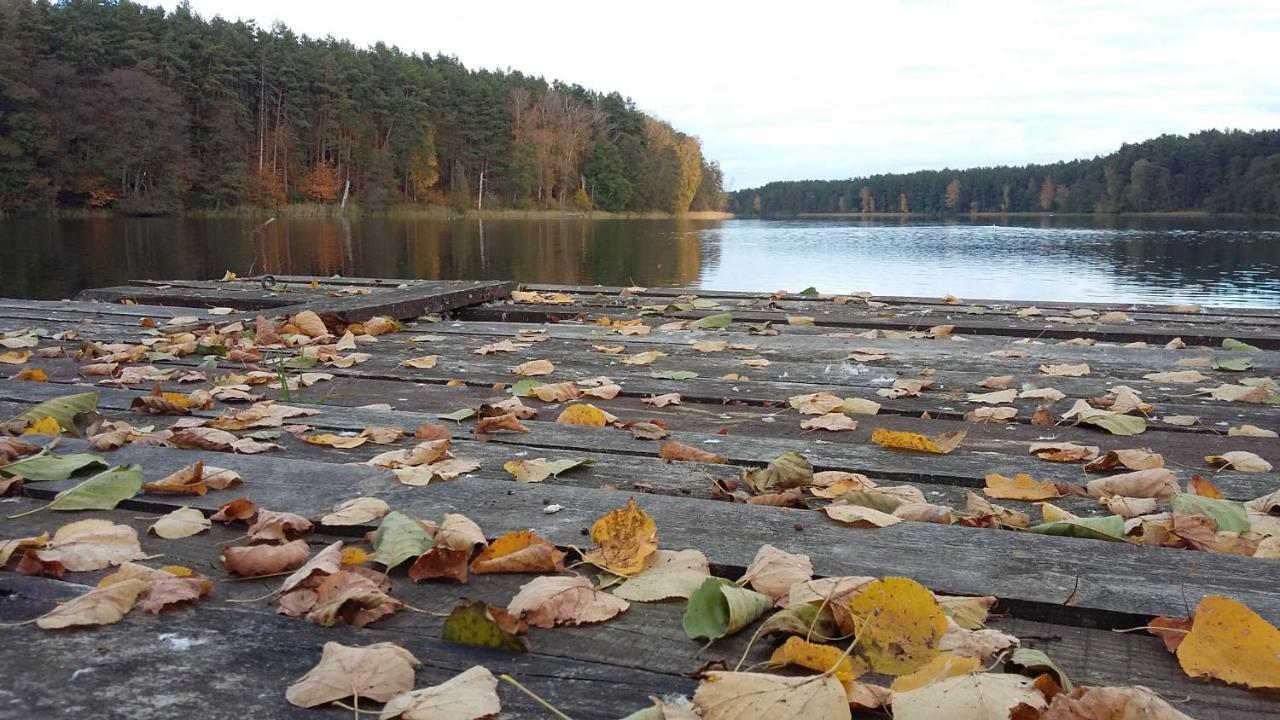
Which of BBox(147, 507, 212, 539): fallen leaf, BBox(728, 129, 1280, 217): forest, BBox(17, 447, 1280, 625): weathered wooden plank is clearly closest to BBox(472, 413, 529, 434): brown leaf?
BBox(17, 447, 1280, 625): weathered wooden plank

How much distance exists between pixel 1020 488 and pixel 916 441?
0.92 ft

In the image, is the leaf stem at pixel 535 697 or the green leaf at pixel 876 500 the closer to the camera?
the leaf stem at pixel 535 697

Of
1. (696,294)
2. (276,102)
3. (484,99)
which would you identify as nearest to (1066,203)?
(484,99)

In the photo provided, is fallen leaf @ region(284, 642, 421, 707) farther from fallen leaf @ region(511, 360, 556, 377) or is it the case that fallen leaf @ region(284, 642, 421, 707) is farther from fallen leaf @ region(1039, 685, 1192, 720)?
fallen leaf @ region(511, 360, 556, 377)

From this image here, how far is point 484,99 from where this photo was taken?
6297 centimetres

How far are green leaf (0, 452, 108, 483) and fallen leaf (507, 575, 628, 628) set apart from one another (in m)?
0.92

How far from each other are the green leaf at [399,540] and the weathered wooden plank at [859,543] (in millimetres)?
112

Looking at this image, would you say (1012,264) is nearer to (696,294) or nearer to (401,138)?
(696,294)

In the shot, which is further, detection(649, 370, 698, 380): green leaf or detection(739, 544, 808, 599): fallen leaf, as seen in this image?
detection(649, 370, 698, 380): green leaf

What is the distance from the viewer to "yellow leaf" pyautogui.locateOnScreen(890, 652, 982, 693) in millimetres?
789

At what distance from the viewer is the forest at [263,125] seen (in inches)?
1532

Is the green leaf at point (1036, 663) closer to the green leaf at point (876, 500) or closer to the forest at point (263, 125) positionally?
the green leaf at point (876, 500)

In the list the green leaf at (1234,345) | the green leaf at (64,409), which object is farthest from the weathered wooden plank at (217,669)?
the green leaf at (1234,345)

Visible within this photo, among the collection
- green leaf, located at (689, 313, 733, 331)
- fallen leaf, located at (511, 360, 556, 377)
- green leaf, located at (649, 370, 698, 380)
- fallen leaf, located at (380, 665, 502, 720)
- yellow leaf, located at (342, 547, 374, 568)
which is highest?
green leaf, located at (689, 313, 733, 331)
